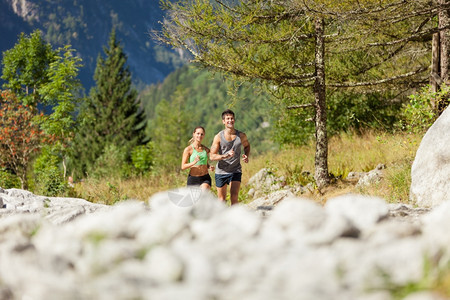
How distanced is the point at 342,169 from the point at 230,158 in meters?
4.71

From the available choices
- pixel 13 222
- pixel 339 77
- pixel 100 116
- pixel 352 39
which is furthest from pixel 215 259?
pixel 100 116

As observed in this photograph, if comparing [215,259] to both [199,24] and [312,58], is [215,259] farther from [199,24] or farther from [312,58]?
[312,58]

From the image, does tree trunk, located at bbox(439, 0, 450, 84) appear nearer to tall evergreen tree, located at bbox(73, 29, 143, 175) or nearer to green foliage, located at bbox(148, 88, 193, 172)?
tall evergreen tree, located at bbox(73, 29, 143, 175)

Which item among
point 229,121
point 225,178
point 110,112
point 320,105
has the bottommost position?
point 225,178

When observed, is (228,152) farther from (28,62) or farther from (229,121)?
(28,62)

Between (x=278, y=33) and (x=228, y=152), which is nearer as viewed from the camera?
(x=228, y=152)

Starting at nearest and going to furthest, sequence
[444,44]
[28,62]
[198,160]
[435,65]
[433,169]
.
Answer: [433,169], [198,160], [444,44], [435,65], [28,62]

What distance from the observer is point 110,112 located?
35.4 m

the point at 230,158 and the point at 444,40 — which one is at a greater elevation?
the point at 444,40

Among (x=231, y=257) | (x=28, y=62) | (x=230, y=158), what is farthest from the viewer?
(x=28, y=62)

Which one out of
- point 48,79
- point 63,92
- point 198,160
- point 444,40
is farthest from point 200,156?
point 48,79

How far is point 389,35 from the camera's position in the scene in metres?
9.56

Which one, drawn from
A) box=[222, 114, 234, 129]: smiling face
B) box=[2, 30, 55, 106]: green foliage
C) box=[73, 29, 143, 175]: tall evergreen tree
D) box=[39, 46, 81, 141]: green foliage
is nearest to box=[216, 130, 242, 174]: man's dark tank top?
box=[222, 114, 234, 129]: smiling face

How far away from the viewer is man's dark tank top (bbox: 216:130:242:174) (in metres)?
5.62
